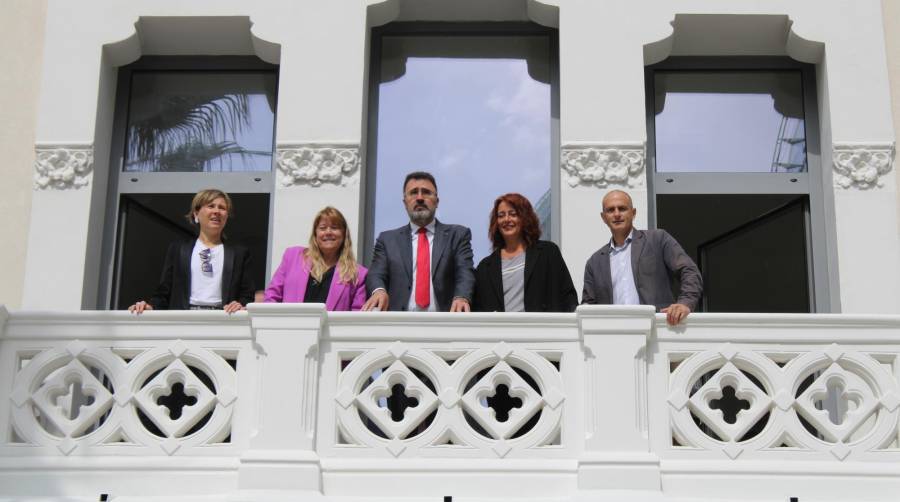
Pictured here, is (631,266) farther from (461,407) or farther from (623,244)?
(461,407)

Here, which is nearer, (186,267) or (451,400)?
(451,400)

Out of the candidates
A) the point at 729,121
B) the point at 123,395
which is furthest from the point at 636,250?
the point at 123,395

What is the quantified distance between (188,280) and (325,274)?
36.8 inches

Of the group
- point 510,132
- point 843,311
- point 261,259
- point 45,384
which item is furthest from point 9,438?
point 843,311

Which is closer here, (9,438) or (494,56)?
(9,438)

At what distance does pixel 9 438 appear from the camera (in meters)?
7.59

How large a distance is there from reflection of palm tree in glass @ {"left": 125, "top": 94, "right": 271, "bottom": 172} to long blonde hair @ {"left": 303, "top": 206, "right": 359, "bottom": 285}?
283 cm

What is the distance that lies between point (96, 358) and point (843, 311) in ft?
18.4

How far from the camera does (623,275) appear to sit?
8195mm

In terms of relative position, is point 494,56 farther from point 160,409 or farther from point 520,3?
point 160,409

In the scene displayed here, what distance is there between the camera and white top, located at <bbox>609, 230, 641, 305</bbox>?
320 inches

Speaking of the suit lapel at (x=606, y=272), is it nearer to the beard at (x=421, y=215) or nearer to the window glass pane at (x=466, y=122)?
the beard at (x=421, y=215)

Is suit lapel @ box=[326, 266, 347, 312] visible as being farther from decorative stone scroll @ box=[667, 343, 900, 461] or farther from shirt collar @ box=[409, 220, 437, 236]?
decorative stone scroll @ box=[667, 343, 900, 461]

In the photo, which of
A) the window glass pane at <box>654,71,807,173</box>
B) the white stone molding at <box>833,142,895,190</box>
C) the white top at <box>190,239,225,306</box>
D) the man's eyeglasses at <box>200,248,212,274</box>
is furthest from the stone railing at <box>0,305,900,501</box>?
the window glass pane at <box>654,71,807,173</box>
